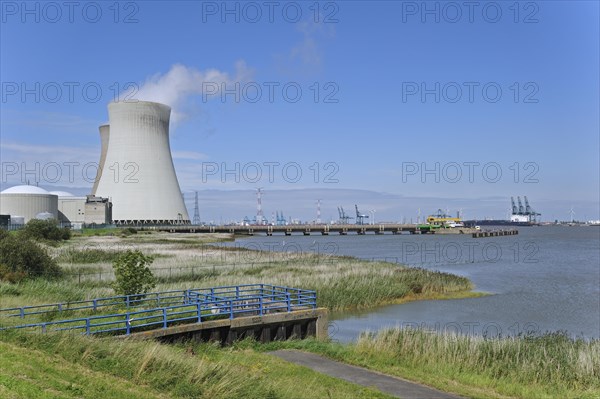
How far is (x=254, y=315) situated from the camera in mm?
16344

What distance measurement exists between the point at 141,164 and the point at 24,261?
143ft

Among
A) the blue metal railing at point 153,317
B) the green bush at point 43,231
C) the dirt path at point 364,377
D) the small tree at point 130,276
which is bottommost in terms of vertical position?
the dirt path at point 364,377

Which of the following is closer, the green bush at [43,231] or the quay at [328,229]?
the green bush at [43,231]

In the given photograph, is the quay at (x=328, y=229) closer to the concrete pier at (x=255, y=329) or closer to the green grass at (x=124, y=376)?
the concrete pier at (x=255, y=329)

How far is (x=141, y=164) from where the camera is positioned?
66.9 meters

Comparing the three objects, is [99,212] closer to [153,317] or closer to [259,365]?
[153,317]

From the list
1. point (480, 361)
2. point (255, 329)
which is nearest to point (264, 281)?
point (255, 329)

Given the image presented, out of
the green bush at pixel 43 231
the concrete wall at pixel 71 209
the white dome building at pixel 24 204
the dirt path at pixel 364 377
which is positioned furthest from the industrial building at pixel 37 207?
the dirt path at pixel 364 377

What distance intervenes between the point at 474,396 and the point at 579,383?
294cm

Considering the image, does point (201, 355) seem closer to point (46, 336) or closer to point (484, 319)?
point (46, 336)

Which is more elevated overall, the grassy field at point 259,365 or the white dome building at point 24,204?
the white dome building at point 24,204

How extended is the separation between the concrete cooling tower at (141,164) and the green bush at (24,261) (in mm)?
41500

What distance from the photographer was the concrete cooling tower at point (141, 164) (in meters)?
66.2

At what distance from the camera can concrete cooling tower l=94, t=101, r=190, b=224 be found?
6619 cm
